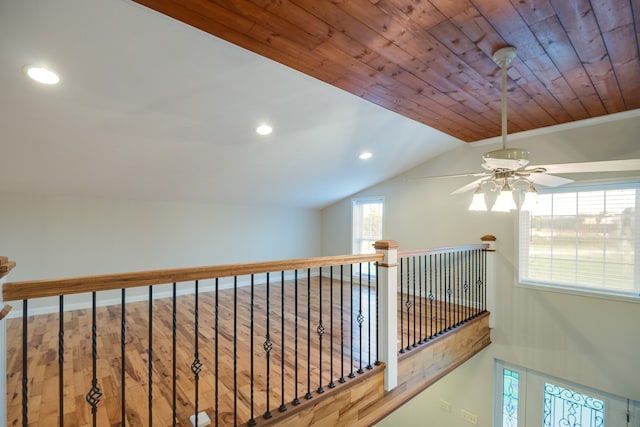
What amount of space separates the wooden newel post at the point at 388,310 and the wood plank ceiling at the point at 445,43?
142 cm

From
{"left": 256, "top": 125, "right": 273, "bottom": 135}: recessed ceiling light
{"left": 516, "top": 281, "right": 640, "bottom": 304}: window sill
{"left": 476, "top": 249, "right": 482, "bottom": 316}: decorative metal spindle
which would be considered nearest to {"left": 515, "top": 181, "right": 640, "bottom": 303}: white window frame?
{"left": 516, "top": 281, "right": 640, "bottom": 304}: window sill

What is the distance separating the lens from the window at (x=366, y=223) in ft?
19.5

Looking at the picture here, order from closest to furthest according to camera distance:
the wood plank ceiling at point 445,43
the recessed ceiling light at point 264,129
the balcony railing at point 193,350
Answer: the balcony railing at point 193,350 → the wood plank ceiling at point 445,43 → the recessed ceiling light at point 264,129

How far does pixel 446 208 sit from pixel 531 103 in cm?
199

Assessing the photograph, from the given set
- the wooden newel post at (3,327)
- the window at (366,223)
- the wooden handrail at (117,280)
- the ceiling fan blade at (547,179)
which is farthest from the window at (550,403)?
the wooden newel post at (3,327)

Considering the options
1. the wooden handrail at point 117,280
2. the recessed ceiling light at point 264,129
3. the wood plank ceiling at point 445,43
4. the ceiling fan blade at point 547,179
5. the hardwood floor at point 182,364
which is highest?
the wood plank ceiling at point 445,43

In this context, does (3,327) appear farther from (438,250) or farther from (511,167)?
(438,250)

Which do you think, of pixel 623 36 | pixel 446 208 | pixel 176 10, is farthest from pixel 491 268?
pixel 176 10

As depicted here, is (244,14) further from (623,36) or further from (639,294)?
(639,294)

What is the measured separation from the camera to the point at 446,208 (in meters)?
4.81

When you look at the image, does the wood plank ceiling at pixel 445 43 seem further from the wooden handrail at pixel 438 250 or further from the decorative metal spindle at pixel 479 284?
the decorative metal spindle at pixel 479 284

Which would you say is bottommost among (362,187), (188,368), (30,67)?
(188,368)

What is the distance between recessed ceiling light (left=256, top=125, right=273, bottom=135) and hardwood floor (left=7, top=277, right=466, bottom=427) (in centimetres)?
184

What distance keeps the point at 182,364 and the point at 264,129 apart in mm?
2391
